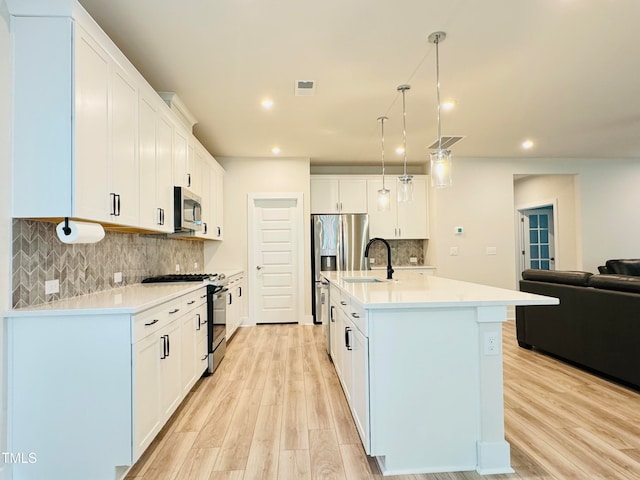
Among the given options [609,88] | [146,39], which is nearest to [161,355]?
[146,39]

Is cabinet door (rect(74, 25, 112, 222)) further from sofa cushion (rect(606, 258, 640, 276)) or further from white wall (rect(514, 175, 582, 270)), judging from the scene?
white wall (rect(514, 175, 582, 270))

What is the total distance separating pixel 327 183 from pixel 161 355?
4.20m

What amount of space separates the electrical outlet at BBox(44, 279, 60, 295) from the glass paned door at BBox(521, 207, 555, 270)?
7.73 meters

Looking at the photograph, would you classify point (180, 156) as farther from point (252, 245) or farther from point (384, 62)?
point (252, 245)

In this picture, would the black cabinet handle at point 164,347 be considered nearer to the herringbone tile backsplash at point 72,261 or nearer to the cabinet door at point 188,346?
the cabinet door at point 188,346

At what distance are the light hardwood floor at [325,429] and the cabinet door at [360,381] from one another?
0.55ft

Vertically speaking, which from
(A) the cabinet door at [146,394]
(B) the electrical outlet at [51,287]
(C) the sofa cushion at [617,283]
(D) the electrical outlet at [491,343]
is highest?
→ (B) the electrical outlet at [51,287]

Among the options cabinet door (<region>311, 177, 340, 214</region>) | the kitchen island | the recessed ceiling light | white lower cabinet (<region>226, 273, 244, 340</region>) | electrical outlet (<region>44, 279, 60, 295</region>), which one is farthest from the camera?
cabinet door (<region>311, 177, 340, 214</region>)

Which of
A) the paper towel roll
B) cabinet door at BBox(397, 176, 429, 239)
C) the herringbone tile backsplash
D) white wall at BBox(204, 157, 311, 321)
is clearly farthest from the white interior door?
the paper towel roll

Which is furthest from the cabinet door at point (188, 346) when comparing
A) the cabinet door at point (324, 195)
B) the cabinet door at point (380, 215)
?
the cabinet door at point (380, 215)

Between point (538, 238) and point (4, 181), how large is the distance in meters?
8.18

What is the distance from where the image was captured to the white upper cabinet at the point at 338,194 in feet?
19.3

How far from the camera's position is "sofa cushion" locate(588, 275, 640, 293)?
2.79 metres

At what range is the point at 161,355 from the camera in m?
2.19
